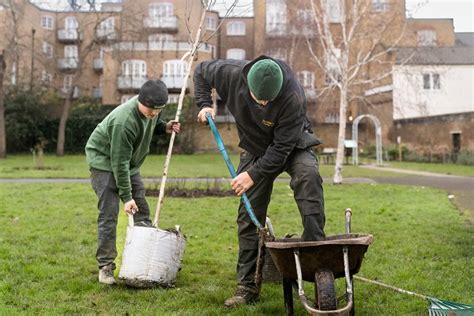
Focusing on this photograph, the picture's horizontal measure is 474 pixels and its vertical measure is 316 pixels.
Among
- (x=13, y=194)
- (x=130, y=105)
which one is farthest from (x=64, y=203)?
(x=130, y=105)

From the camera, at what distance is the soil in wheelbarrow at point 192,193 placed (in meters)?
11.9

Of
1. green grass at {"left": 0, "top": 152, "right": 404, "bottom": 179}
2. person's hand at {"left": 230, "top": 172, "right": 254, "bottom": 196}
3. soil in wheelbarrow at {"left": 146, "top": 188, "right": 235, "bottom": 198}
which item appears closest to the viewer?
person's hand at {"left": 230, "top": 172, "right": 254, "bottom": 196}

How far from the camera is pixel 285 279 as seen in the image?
361cm

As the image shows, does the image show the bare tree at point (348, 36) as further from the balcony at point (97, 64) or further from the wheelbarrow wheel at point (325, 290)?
the balcony at point (97, 64)

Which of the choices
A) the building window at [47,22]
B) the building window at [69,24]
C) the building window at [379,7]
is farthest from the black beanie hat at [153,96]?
the building window at [69,24]

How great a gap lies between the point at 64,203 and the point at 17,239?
383 cm

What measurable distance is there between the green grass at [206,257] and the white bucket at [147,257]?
0.36ft

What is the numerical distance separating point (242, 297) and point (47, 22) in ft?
163

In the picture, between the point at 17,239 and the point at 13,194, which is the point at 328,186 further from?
the point at 17,239

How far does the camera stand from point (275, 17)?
4112 cm

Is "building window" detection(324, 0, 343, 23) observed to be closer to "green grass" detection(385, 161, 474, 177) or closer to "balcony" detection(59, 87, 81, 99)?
"green grass" detection(385, 161, 474, 177)

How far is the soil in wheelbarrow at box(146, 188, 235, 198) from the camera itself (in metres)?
11.9

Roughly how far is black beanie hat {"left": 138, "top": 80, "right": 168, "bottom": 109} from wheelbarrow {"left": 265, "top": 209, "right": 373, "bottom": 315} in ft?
5.74

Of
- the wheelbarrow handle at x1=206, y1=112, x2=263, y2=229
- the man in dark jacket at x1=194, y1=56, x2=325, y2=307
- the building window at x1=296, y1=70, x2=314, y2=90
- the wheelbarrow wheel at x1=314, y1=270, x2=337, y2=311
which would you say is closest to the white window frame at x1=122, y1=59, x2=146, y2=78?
the building window at x1=296, y1=70, x2=314, y2=90
